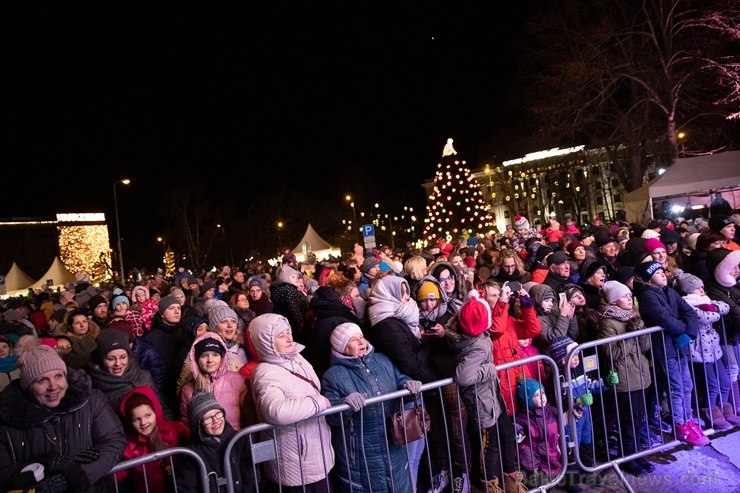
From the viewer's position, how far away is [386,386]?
3.98m

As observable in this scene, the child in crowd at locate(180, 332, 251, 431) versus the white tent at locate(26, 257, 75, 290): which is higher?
the white tent at locate(26, 257, 75, 290)

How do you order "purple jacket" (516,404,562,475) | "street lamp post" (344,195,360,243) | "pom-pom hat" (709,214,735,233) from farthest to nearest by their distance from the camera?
"street lamp post" (344,195,360,243), "pom-pom hat" (709,214,735,233), "purple jacket" (516,404,562,475)

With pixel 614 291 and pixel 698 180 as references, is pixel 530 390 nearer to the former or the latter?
pixel 614 291

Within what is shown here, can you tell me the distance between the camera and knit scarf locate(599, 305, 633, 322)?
492cm

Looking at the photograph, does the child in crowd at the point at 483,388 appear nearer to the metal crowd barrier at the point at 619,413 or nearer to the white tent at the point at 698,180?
the metal crowd barrier at the point at 619,413

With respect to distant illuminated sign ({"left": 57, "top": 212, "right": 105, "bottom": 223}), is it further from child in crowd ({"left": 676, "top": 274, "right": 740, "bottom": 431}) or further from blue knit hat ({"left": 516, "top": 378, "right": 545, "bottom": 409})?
child in crowd ({"left": 676, "top": 274, "right": 740, "bottom": 431})

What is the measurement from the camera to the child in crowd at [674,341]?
488 centimetres

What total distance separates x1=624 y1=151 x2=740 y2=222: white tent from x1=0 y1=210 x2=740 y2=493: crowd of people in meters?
14.7

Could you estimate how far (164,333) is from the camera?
5.79 metres

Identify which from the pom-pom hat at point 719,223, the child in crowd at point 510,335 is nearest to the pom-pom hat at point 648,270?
the child in crowd at point 510,335

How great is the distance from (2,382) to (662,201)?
20.4 metres

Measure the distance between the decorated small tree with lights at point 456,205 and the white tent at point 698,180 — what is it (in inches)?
862

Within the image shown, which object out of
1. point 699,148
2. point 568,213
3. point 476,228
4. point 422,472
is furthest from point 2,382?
point 568,213

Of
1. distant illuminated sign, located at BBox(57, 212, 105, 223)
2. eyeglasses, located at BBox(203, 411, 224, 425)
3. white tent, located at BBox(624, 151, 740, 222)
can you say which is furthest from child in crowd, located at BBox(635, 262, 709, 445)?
distant illuminated sign, located at BBox(57, 212, 105, 223)
